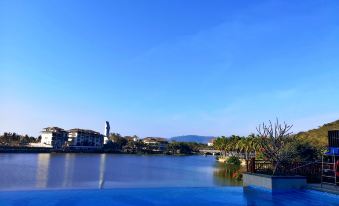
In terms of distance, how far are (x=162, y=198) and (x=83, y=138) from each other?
144006mm

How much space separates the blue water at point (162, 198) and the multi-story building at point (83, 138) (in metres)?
139

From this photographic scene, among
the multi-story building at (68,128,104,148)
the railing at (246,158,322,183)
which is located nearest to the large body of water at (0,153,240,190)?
the railing at (246,158,322,183)

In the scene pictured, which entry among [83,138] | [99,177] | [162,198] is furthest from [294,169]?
[83,138]

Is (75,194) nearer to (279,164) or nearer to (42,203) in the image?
(42,203)

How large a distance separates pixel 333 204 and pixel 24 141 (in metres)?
158

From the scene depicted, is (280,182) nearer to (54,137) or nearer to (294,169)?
(294,169)

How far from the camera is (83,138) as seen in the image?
506 feet

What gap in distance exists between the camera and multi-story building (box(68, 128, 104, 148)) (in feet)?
496

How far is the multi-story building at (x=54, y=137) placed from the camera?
5674 inches

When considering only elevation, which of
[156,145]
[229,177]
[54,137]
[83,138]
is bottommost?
[229,177]

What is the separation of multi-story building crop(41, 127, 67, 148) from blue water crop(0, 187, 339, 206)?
135 meters

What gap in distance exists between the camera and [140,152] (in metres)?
160

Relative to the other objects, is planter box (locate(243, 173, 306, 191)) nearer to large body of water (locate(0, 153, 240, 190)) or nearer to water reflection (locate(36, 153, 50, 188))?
large body of water (locate(0, 153, 240, 190))

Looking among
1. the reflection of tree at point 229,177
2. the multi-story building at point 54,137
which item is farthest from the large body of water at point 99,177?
the multi-story building at point 54,137
